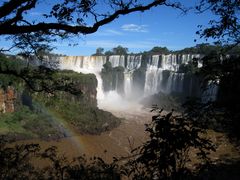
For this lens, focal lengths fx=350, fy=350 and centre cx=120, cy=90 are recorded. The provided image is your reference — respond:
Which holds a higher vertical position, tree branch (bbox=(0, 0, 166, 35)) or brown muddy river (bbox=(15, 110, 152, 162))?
tree branch (bbox=(0, 0, 166, 35))

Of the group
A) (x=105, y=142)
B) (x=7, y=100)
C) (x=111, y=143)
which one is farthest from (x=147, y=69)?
(x=111, y=143)

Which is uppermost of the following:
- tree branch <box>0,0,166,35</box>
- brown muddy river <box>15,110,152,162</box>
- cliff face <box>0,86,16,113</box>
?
tree branch <box>0,0,166,35</box>

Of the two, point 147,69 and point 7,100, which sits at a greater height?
point 147,69

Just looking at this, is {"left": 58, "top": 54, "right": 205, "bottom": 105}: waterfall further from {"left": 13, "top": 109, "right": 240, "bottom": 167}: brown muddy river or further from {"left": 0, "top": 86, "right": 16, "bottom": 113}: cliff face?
{"left": 13, "top": 109, "right": 240, "bottom": 167}: brown muddy river

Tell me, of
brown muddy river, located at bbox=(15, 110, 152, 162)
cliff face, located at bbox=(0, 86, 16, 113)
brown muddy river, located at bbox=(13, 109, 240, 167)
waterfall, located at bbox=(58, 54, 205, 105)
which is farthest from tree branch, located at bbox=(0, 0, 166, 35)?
waterfall, located at bbox=(58, 54, 205, 105)

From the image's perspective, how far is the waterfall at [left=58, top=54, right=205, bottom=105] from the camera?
58.2 meters

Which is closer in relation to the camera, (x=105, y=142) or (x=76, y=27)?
(x=76, y=27)

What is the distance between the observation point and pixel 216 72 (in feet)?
18.0

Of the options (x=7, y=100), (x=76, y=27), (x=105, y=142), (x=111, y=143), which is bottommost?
(x=105, y=142)

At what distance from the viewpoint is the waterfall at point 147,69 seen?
191 feet

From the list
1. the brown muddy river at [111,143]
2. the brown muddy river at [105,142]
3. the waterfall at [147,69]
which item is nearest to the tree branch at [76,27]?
the brown muddy river at [111,143]

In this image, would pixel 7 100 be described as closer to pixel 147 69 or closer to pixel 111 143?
pixel 111 143

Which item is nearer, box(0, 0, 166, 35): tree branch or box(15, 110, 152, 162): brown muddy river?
box(0, 0, 166, 35): tree branch

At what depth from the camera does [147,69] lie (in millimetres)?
64375
